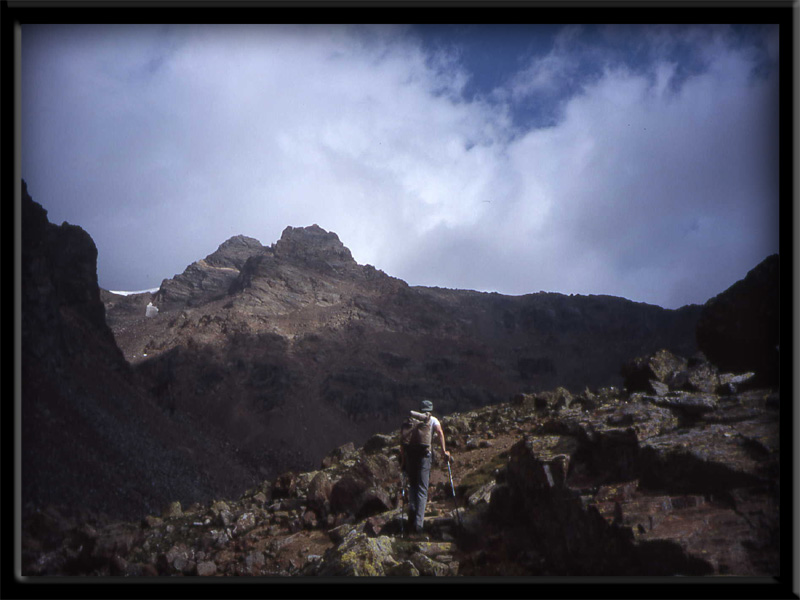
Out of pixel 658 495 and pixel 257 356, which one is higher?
pixel 658 495

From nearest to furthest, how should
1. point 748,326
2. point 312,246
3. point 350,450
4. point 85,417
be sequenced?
1. point 748,326
2. point 350,450
3. point 85,417
4. point 312,246

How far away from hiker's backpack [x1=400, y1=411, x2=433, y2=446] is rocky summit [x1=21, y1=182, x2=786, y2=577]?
2.57 ft

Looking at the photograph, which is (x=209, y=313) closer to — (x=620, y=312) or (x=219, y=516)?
(x=219, y=516)

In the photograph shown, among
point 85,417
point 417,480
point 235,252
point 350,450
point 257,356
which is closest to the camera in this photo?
point 417,480

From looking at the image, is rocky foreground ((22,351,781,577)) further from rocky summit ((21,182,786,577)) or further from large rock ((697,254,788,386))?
large rock ((697,254,788,386))

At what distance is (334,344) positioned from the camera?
4759 cm

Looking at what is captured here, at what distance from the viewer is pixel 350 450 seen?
1526 cm

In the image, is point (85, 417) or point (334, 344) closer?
point (85, 417)

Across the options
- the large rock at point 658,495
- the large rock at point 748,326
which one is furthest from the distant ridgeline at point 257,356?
the large rock at point 658,495

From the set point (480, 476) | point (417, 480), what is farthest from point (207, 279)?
point (417, 480)

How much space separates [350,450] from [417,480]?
9060 mm

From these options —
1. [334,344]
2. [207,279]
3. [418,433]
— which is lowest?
[418,433]

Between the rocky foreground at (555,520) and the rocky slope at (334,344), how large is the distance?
18.9 m

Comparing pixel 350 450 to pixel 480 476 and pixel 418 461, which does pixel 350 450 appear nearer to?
pixel 480 476
